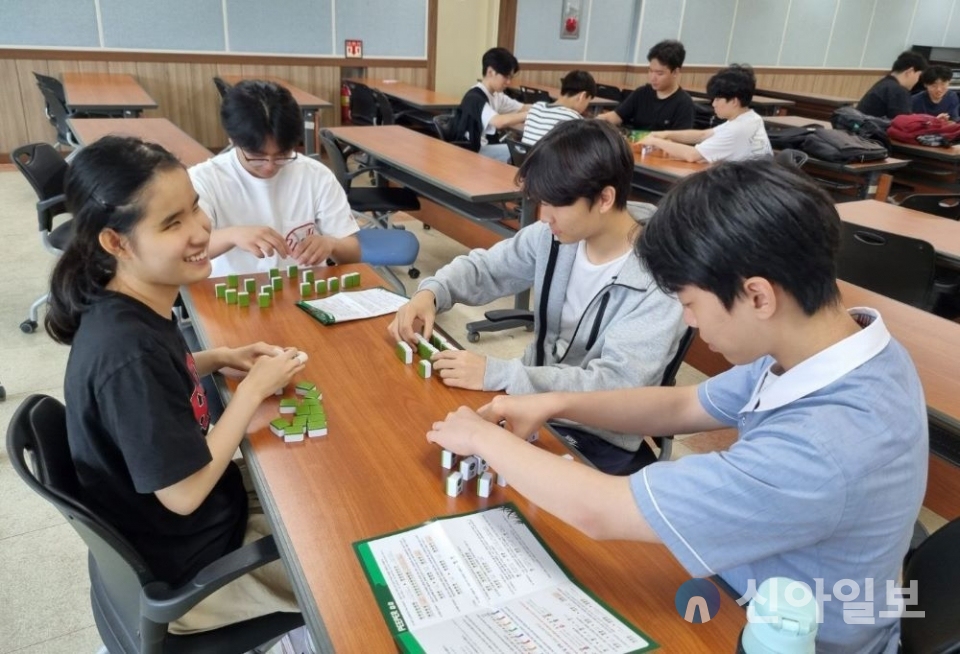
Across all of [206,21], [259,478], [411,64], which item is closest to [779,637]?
[259,478]

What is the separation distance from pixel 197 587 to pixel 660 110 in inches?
182

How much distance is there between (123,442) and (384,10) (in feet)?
22.9

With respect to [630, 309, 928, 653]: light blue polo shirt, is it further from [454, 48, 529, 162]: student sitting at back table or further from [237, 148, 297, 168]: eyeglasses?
[454, 48, 529, 162]: student sitting at back table

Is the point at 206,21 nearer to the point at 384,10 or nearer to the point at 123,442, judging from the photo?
the point at 384,10

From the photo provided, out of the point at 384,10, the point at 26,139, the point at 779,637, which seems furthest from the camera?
the point at 384,10

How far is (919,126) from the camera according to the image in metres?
5.03

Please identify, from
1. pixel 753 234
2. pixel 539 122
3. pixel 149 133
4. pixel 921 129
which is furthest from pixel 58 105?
pixel 921 129

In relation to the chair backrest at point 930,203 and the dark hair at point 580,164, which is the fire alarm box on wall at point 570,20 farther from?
the dark hair at point 580,164

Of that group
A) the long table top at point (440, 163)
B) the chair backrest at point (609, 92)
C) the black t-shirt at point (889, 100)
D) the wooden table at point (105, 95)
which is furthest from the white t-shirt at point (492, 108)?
the black t-shirt at point (889, 100)

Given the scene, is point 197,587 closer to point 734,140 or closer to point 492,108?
point 734,140

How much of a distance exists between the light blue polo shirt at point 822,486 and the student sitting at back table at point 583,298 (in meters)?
0.51

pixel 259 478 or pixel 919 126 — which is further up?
pixel 919 126

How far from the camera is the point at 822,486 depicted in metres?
0.71

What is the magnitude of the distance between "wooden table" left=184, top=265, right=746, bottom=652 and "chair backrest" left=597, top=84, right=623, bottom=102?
6688mm
